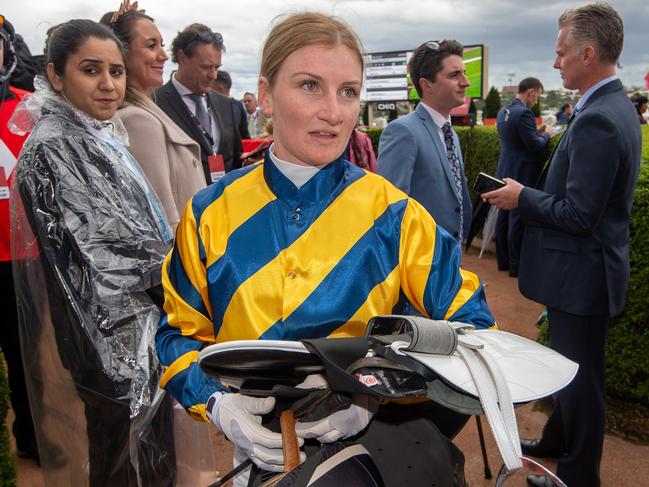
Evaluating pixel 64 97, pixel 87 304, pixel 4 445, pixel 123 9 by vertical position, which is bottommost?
pixel 4 445

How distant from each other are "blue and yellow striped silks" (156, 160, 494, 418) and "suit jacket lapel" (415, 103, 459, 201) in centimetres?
190

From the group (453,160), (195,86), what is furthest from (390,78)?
(453,160)

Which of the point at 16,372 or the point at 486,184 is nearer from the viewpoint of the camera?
the point at 486,184

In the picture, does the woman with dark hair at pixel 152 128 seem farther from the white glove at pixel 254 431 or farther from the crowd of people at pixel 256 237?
the white glove at pixel 254 431

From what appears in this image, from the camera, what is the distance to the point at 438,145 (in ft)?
10.7

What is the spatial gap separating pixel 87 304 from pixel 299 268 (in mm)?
1094

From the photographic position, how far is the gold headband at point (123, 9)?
10.7 ft

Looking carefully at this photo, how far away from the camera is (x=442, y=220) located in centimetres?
322

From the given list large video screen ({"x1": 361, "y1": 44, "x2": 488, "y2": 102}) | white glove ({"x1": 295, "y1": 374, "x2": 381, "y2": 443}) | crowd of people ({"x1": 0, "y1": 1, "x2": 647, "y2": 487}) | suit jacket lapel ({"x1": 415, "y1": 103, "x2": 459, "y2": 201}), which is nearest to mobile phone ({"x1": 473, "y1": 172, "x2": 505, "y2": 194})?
crowd of people ({"x1": 0, "y1": 1, "x2": 647, "y2": 487})

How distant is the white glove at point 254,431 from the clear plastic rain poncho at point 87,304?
3.25 ft

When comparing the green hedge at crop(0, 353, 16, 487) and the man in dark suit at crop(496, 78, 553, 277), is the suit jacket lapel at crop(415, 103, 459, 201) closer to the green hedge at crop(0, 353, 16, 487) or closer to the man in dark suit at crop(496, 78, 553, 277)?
the green hedge at crop(0, 353, 16, 487)

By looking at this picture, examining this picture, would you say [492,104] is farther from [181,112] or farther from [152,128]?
[152,128]

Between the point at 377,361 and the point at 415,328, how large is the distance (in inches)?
3.8

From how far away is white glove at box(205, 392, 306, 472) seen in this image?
3.65 feet
